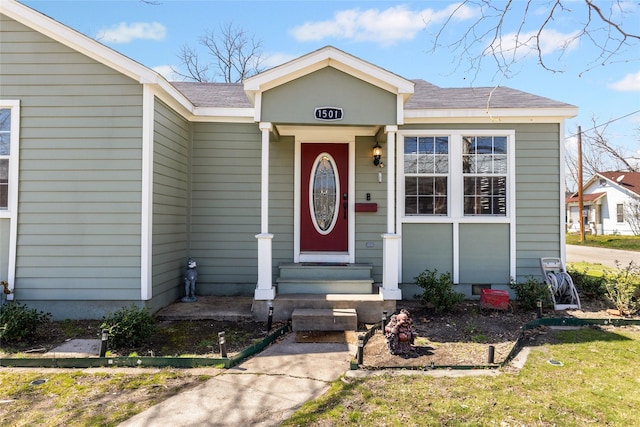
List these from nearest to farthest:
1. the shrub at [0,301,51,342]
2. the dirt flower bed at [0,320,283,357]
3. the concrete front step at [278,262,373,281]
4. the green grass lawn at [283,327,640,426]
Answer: the green grass lawn at [283,327,640,426]
the dirt flower bed at [0,320,283,357]
the shrub at [0,301,51,342]
the concrete front step at [278,262,373,281]

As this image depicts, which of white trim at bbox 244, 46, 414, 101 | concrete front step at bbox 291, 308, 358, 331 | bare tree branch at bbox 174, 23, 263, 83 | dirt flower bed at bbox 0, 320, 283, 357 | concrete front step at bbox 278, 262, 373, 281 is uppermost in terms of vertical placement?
bare tree branch at bbox 174, 23, 263, 83

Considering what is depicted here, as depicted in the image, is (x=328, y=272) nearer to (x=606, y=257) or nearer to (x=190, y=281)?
(x=190, y=281)

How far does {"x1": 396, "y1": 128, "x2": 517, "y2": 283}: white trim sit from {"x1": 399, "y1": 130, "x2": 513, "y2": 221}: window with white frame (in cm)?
2

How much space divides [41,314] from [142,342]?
189 centimetres

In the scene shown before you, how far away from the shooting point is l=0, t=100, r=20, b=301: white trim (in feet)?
16.9

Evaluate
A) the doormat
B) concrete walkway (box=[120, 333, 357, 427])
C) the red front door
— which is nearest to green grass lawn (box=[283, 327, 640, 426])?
concrete walkway (box=[120, 333, 357, 427])

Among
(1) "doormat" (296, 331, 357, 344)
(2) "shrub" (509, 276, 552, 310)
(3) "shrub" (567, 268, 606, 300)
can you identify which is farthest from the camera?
(3) "shrub" (567, 268, 606, 300)

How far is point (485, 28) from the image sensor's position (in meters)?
3.54

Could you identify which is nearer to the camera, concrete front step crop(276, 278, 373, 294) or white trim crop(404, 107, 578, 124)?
concrete front step crop(276, 278, 373, 294)

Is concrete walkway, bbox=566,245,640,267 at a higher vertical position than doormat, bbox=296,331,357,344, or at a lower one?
higher

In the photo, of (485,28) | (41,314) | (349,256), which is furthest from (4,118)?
(485,28)

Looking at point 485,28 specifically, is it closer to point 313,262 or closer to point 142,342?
point 313,262

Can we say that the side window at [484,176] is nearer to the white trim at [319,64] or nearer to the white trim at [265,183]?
the white trim at [319,64]

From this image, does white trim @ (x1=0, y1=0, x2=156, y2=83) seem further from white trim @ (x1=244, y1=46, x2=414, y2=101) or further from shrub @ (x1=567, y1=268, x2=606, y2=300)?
shrub @ (x1=567, y1=268, x2=606, y2=300)
